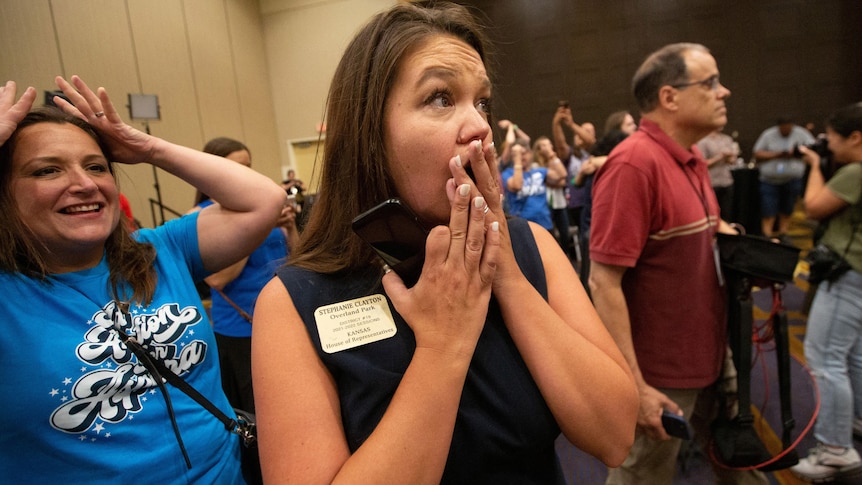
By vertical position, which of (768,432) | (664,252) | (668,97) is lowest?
(768,432)

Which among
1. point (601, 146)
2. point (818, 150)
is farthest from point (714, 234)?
point (601, 146)

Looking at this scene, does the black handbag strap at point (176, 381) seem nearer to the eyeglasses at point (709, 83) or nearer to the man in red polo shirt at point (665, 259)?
the man in red polo shirt at point (665, 259)

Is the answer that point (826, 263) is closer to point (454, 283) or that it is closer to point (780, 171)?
point (454, 283)

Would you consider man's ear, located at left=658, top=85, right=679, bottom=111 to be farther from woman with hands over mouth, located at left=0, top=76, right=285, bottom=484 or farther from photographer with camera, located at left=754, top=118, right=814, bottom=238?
photographer with camera, located at left=754, top=118, right=814, bottom=238

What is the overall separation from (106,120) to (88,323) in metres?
0.60

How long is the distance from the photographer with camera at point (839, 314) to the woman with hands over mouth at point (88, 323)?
2825mm

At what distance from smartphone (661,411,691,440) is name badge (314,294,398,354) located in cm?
116

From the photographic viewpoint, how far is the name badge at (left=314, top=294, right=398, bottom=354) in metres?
0.81

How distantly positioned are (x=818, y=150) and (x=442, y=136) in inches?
127

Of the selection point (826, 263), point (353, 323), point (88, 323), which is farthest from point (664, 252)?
point (88, 323)

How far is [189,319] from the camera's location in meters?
1.36

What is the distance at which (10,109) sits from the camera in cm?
113

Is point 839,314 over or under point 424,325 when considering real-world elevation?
under

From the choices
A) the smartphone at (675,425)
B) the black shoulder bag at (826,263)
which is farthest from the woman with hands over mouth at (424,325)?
the black shoulder bag at (826,263)
